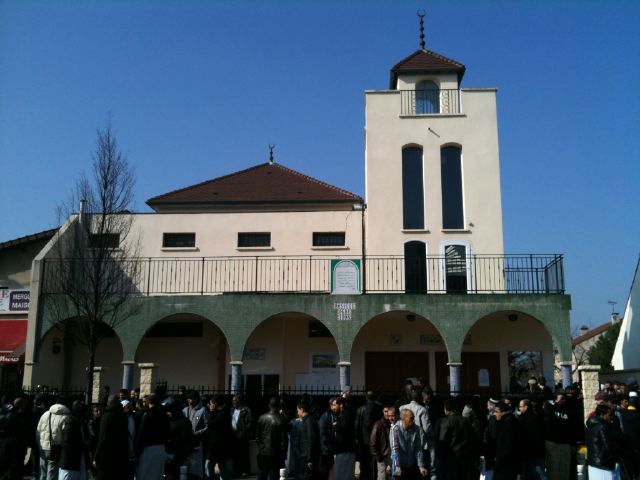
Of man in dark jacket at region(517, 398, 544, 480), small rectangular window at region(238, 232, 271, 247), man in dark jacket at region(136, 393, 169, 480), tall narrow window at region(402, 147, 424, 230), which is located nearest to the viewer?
man in dark jacket at region(136, 393, 169, 480)

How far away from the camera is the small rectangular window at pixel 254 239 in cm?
2441

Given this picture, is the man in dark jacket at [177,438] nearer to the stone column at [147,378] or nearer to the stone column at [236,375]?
the stone column at [147,378]

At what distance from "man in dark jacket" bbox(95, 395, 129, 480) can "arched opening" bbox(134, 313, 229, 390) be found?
45.3 feet

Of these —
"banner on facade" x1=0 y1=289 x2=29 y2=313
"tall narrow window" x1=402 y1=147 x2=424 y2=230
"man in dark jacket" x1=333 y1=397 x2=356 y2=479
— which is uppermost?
"tall narrow window" x1=402 y1=147 x2=424 y2=230

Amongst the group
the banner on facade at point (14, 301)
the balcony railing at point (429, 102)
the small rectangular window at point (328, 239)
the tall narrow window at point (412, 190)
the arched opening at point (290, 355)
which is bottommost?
the arched opening at point (290, 355)

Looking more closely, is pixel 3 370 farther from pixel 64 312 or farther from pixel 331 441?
pixel 331 441

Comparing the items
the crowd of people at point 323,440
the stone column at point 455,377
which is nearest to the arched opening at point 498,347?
the stone column at point 455,377

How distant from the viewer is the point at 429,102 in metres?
25.4

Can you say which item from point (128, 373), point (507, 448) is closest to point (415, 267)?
point (128, 373)

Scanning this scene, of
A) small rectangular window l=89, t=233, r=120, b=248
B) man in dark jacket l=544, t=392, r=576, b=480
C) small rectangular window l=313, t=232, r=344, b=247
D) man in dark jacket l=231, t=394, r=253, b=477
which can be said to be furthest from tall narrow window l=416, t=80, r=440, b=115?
man in dark jacket l=231, t=394, r=253, b=477

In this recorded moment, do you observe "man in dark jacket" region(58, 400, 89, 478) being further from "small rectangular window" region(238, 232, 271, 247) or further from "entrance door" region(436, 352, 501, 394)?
"entrance door" region(436, 352, 501, 394)

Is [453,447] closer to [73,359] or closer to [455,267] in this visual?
[455,267]

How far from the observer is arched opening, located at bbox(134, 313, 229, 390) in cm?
2381

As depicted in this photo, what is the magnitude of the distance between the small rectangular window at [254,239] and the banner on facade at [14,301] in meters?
8.17
